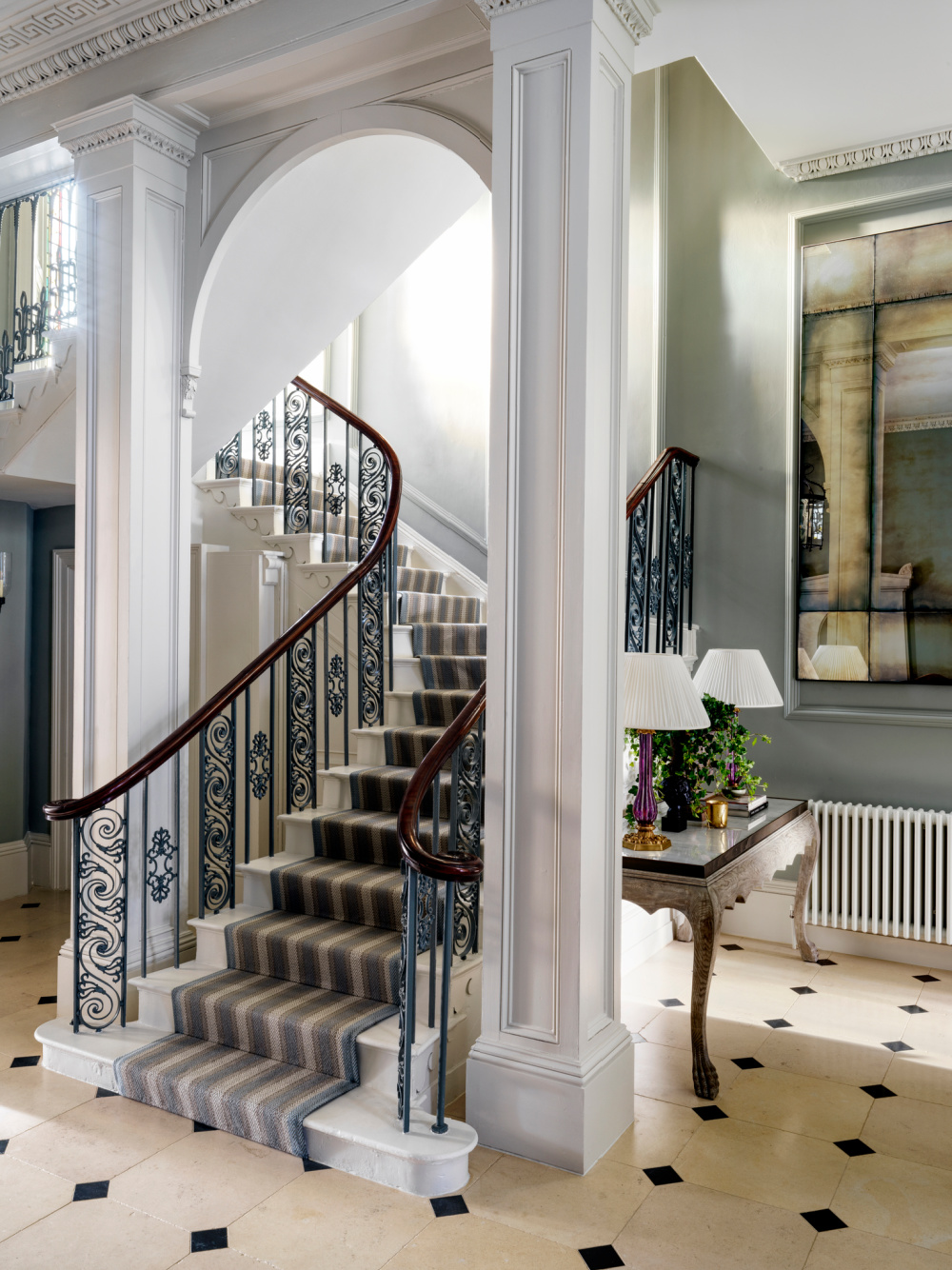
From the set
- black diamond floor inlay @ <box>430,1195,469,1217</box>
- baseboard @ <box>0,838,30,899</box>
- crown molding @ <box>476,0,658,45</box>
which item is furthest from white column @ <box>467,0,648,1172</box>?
baseboard @ <box>0,838,30,899</box>

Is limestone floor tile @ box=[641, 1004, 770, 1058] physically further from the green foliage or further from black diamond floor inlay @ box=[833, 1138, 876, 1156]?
the green foliage

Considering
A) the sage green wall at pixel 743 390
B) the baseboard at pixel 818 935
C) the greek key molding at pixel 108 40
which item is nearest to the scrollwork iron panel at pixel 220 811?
the baseboard at pixel 818 935

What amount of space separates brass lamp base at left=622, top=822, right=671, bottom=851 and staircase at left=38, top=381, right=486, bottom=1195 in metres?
0.60

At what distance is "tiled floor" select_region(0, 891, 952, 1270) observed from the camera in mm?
2441

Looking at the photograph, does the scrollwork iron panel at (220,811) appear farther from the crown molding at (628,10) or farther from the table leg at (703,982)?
the crown molding at (628,10)

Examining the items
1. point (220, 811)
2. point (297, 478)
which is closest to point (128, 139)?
point (297, 478)

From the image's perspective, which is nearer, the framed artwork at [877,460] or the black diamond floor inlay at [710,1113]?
the black diamond floor inlay at [710,1113]

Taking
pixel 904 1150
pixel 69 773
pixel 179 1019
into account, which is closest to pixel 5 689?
pixel 69 773

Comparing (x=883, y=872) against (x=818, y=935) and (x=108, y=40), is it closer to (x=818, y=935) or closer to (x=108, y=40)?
(x=818, y=935)

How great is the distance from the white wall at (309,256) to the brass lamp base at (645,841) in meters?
2.64

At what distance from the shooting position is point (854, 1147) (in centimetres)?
298

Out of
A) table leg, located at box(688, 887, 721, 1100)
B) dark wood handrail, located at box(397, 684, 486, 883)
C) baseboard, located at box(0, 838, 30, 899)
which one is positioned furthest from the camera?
baseboard, located at box(0, 838, 30, 899)

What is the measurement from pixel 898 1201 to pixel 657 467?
128 inches

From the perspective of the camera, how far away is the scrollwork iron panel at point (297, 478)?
568cm
